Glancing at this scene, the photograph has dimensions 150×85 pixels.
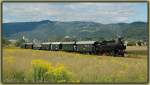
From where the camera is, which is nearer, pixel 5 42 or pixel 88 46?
pixel 5 42

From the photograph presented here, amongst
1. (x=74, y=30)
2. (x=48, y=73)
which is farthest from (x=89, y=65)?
(x=48, y=73)

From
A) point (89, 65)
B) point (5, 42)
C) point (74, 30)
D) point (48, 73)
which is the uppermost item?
point (74, 30)

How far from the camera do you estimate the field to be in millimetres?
19688

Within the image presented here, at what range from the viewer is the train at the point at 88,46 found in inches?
796

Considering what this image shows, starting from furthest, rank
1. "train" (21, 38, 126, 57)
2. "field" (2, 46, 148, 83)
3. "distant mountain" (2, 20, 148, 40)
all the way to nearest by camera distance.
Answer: "train" (21, 38, 126, 57) < "distant mountain" (2, 20, 148, 40) < "field" (2, 46, 148, 83)

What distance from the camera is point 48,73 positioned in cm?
1991

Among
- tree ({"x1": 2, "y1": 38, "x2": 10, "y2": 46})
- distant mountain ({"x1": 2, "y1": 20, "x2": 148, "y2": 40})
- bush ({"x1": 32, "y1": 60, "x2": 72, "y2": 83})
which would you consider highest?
distant mountain ({"x1": 2, "y1": 20, "x2": 148, "y2": 40})

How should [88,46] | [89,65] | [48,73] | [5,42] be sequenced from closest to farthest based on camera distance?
[5,42]
[48,73]
[89,65]
[88,46]

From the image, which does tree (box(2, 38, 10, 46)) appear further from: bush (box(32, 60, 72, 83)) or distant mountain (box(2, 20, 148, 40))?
bush (box(32, 60, 72, 83))

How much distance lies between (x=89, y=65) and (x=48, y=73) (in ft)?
4.00

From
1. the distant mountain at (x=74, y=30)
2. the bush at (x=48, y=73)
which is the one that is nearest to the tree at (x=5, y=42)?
the distant mountain at (x=74, y=30)

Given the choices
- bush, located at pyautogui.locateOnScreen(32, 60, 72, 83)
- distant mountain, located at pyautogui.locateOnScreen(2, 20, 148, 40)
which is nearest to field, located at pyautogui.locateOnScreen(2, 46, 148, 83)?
bush, located at pyautogui.locateOnScreen(32, 60, 72, 83)

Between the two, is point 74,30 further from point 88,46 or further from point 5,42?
point 5,42

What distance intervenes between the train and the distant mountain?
0.20 meters
